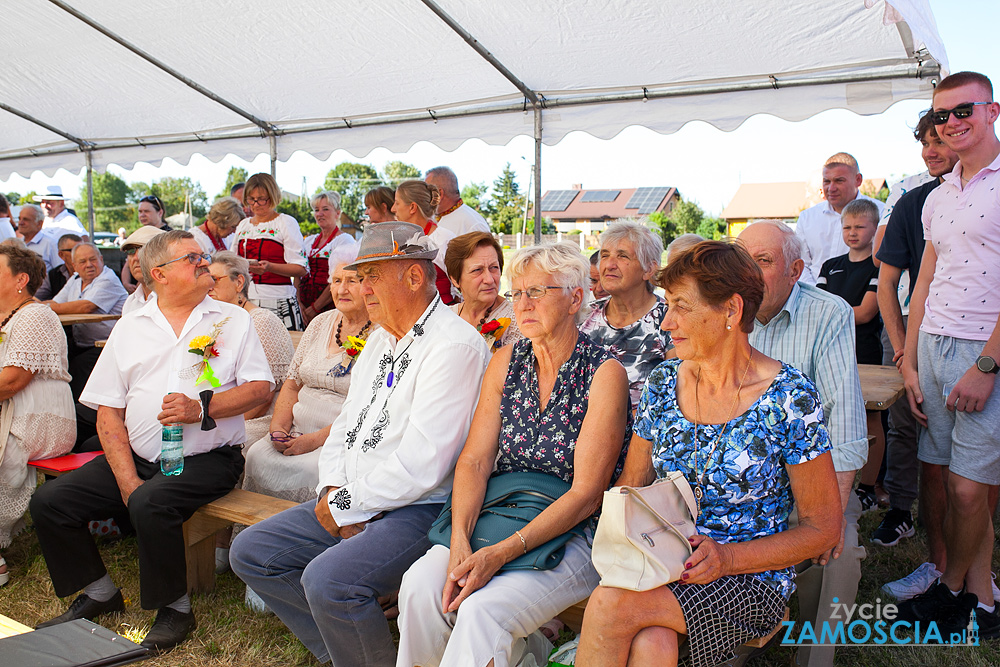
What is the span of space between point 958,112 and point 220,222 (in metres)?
5.77

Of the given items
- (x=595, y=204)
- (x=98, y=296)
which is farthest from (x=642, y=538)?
(x=595, y=204)

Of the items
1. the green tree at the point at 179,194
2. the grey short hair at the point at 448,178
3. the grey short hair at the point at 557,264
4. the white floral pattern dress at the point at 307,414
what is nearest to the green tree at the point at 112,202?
the green tree at the point at 179,194

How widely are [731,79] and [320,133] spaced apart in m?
4.33

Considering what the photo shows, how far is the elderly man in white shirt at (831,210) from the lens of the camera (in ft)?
17.2

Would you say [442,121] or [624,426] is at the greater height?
[442,121]

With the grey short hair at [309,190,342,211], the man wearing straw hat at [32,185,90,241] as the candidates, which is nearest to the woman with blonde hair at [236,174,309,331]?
the grey short hair at [309,190,342,211]

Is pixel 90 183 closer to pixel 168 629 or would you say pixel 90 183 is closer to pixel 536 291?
pixel 168 629

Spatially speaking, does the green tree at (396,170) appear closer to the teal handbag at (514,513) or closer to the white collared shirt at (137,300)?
the white collared shirt at (137,300)

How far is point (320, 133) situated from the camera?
7762 mm

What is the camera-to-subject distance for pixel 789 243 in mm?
2580

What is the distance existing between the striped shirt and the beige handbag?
2.60ft

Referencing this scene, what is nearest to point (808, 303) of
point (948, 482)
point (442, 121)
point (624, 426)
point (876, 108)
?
point (624, 426)

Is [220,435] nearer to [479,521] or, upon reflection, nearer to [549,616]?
[479,521]

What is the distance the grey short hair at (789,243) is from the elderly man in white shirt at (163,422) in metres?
2.31
